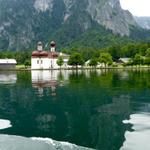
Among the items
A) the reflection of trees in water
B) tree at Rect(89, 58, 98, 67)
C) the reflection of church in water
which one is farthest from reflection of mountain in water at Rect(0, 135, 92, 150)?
tree at Rect(89, 58, 98, 67)

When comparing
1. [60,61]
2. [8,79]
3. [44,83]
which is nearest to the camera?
[44,83]

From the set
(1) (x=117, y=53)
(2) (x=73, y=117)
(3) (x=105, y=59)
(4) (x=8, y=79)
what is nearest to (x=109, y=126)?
(2) (x=73, y=117)

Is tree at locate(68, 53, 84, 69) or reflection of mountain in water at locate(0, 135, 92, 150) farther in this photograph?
tree at locate(68, 53, 84, 69)

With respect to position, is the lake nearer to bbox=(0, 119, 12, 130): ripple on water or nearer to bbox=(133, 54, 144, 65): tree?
bbox=(0, 119, 12, 130): ripple on water

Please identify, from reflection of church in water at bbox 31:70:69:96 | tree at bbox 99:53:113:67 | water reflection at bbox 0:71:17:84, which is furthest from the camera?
tree at bbox 99:53:113:67

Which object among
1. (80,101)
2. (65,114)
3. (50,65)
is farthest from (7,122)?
(50,65)

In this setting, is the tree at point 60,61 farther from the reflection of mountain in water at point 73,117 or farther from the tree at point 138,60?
the reflection of mountain in water at point 73,117

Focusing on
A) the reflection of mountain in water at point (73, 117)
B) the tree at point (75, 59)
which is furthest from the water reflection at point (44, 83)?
the tree at point (75, 59)

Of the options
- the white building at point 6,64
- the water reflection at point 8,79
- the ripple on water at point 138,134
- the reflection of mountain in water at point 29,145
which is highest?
the white building at point 6,64

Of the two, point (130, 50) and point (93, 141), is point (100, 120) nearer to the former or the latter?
point (93, 141)

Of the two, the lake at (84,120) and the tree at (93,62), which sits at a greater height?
the tree at (93,62)

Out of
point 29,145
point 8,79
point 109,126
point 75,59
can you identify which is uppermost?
point 75,59

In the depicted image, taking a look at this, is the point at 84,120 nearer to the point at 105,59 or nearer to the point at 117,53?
the point at 105,59

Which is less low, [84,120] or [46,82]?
[46,82]
